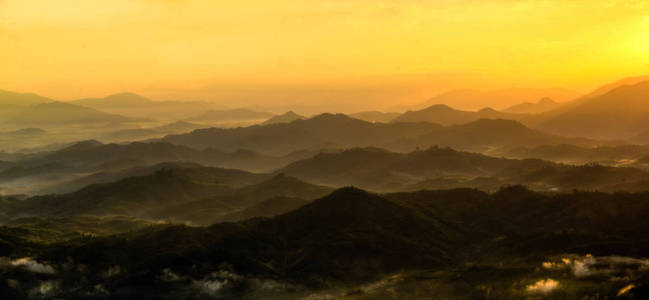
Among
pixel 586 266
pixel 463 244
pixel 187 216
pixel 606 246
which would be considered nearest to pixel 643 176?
pixel 463 244

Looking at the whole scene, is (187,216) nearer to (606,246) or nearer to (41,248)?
(41,248)

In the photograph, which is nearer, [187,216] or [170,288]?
[170,288]

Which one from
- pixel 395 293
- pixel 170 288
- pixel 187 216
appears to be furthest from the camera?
pixel 187 216

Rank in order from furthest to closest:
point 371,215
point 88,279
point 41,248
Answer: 1. point 371,215
2. point 41,248
3. point 88,279

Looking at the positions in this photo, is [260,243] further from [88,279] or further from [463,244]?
[463,244]

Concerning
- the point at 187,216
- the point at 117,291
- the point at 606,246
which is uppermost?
the point at 606,246

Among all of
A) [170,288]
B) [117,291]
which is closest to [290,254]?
[170,288]

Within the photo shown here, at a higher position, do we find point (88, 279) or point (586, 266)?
point (586, 266)
